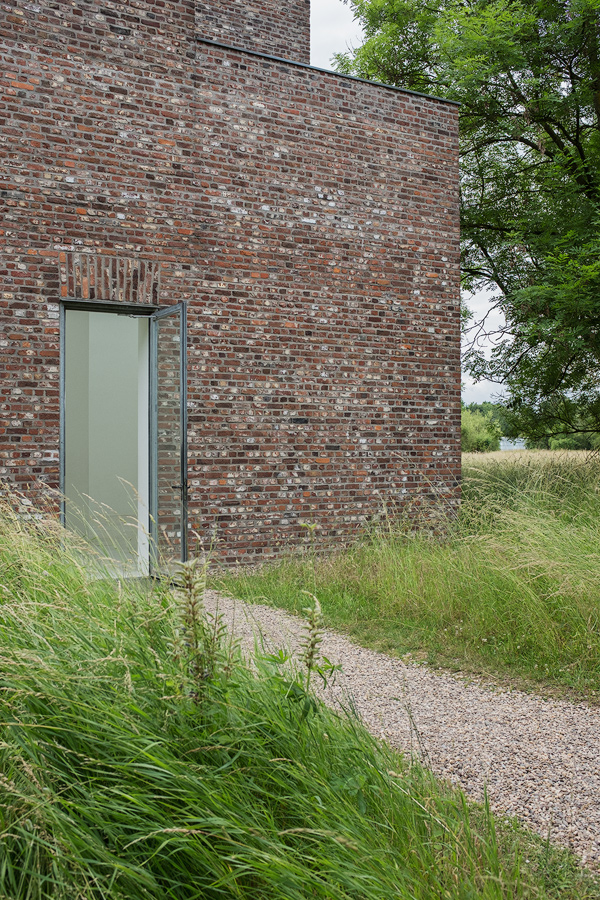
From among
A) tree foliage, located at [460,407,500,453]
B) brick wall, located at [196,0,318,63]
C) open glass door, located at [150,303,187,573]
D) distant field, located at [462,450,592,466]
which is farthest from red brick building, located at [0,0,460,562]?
tree foliage, located at [460,407,500,453]

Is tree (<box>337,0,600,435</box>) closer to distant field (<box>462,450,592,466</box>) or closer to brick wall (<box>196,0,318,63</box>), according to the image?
distant field (<box>462,450,592,466</box>)

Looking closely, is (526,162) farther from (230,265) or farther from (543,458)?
(230,265)

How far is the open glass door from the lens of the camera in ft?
22.9

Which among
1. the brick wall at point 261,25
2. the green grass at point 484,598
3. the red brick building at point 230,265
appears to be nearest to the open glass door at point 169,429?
the red brick building at point 230,265

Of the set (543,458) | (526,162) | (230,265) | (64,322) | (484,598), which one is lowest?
(484,598)

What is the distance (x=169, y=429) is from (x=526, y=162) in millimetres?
10977

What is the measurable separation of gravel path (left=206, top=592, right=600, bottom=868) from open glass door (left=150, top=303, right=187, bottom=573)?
272cm

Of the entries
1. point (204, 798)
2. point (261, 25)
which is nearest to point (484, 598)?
point (204, 798)

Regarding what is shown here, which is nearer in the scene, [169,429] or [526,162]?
[169,429]

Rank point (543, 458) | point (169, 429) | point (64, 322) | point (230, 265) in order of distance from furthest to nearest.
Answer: point (543, 458) → point (230, 265) → point (169, 429) → point (64, 322)

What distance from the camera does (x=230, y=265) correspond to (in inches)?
304

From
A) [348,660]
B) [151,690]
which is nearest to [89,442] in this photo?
[348,660]

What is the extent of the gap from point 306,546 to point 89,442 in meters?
4.31

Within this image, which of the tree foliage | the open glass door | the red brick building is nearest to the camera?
the red brick building
